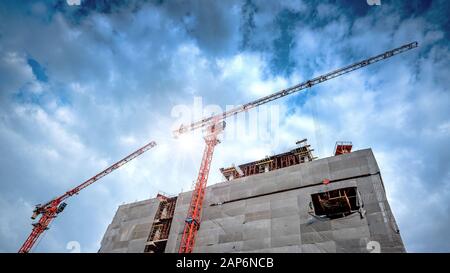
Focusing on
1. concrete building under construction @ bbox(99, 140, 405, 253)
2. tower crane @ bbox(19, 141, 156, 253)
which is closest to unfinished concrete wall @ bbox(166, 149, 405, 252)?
concrete building under construction @ bbox(99, 140, 405, 253)

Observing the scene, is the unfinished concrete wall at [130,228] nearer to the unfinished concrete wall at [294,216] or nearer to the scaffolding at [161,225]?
the scaffolding at [161,225]

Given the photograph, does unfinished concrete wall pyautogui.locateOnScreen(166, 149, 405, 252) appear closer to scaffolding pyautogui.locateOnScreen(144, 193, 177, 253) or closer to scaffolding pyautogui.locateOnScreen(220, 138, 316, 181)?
scaffolding pyautogui.locateOnScreen(144, 193, 177, 253)

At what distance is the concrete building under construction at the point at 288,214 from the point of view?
25859 mm

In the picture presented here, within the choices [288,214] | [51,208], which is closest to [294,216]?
[288,214]

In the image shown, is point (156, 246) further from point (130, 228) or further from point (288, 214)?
point (288, 214)

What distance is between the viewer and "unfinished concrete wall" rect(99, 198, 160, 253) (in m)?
39.2

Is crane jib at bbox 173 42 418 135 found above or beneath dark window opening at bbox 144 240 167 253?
above

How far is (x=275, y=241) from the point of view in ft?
95.3

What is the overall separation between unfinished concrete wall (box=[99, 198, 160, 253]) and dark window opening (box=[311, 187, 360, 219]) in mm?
24434

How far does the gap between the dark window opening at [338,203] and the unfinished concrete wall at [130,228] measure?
2443 cm

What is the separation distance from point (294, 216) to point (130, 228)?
989 inches

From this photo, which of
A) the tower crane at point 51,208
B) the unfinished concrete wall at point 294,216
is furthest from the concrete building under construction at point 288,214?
the tower crane at point 51,208

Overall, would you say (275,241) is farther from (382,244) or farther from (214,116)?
(214,116)
